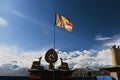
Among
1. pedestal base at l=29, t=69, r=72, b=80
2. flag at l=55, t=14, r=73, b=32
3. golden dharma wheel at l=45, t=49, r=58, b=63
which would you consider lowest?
pedestal base at l=29, t=69, r=72, b=80

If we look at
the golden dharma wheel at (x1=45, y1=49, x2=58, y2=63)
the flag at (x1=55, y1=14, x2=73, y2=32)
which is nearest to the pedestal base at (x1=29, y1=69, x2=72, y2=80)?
the golden dharma wheel at (x1=45, y1=49, x2=58, y2=63)

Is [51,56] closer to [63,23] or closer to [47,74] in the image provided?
[47,74]

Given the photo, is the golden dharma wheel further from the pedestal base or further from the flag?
the flag

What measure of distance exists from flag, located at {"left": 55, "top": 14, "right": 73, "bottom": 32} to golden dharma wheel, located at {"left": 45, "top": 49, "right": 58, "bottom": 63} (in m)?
4.16

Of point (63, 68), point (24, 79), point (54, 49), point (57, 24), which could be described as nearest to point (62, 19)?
point (57, 24)

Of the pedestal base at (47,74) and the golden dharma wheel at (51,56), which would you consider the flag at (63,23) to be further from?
the pedestal base at (47,74)

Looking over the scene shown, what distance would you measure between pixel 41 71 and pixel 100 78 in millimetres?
12492

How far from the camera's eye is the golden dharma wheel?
28636mm

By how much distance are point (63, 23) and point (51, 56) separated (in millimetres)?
5664

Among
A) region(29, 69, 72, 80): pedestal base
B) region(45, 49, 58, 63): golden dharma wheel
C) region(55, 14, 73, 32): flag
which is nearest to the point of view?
region(29, 69, 72, 80): pedestal base

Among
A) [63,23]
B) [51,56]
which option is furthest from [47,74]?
[63,23]

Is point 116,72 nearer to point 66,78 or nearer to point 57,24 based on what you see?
point 66,78

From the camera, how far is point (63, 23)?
30359 millimetres

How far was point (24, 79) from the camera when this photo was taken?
2930cm
